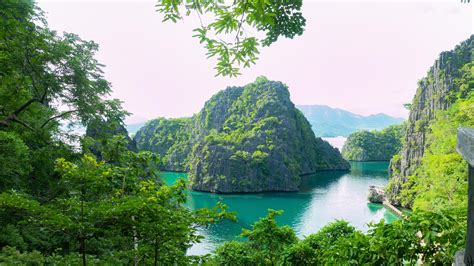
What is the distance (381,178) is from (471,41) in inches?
1211

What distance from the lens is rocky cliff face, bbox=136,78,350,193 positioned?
58.1 m

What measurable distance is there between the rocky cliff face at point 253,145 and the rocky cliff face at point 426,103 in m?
19.4

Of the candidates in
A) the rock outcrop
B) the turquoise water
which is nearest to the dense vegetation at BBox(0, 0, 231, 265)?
the turquoise water

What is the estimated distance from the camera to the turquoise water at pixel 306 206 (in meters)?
31.5

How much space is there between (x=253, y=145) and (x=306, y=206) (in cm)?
2528

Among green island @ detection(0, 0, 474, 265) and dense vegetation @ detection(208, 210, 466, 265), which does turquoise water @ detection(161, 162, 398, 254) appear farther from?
dense vegetation @ detection(208, 210, 466, 265)

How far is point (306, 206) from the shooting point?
42.6 metres

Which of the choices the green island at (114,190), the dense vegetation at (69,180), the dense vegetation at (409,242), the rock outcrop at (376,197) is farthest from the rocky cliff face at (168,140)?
the dense vegetation at (409,242)

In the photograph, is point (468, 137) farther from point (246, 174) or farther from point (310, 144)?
point (310, 144)

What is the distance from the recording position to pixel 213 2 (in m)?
2.72

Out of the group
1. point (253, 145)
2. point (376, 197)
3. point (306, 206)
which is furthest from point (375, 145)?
point (306, 206)

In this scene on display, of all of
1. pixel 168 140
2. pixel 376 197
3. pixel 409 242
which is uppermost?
pixel 168 140

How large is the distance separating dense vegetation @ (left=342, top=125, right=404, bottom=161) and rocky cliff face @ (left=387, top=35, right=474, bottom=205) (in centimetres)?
5050

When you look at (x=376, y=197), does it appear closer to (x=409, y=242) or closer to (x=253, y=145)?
(x=253, y=145)
